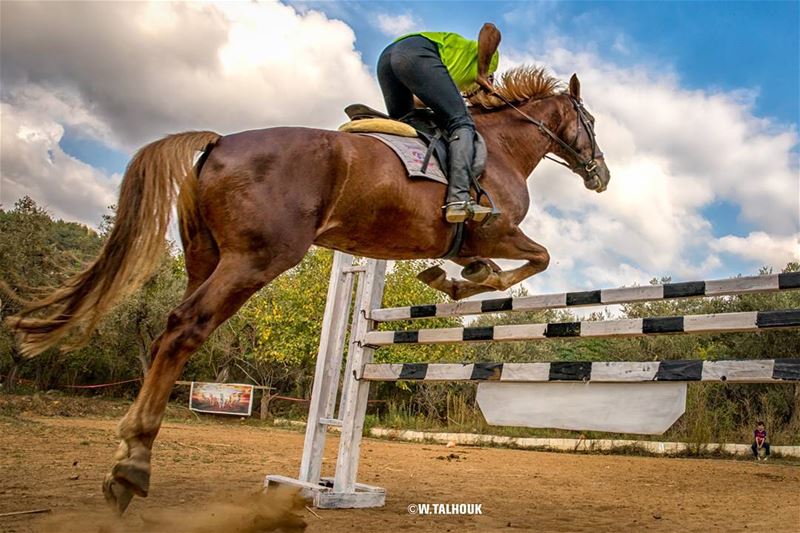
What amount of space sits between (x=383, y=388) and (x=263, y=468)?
1630 centimetres

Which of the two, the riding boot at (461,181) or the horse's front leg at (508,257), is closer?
the riding boot at (461,181)

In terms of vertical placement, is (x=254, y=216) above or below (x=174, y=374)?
above

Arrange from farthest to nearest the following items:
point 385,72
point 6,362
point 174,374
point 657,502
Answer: point 6,362 → point 657,502 → point 385,72 → point 174,374

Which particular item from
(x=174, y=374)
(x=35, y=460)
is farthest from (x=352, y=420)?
(x=35, y=460)

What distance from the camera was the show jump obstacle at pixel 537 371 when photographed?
3.43 m

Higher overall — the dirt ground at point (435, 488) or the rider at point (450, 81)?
the rider at point (450, 81)

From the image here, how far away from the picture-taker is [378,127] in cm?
404

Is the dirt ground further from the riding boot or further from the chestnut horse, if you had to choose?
the riding boot

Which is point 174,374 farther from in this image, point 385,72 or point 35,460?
point 35,460

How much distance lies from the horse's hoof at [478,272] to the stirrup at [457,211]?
0.74 meters

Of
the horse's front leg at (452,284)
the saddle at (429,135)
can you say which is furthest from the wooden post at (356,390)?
the saddle at (429,135)

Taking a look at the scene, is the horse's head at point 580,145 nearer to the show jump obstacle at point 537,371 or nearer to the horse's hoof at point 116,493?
the show jump obstacle at point 537,371

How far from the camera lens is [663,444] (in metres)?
12.4

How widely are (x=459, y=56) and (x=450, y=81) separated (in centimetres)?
50
